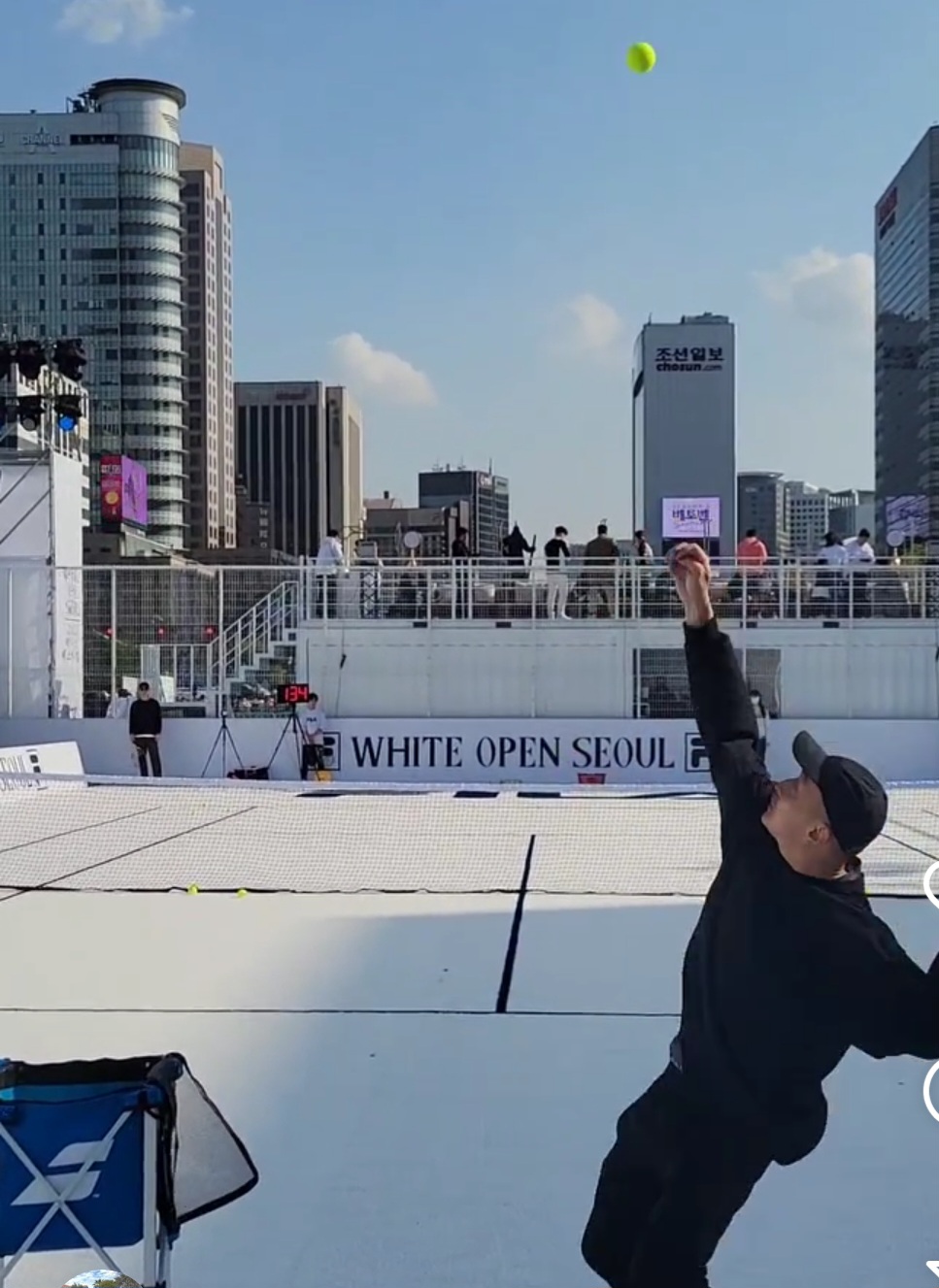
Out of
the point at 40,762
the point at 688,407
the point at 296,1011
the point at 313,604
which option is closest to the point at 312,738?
the point at 313,604

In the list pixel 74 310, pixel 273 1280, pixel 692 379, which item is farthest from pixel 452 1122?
pixel 74 310

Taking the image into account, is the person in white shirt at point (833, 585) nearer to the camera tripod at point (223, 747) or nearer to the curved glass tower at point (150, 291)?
the camera tripod at point (223, 747)

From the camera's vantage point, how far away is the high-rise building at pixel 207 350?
16825cm

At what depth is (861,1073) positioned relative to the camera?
6.07 meters

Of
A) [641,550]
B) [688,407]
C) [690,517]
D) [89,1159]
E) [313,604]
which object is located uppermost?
[688,407]

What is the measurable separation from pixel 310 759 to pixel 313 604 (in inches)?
147

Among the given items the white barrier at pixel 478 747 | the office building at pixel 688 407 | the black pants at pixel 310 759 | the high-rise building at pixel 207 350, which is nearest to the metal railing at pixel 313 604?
the white barrier at pixel 478 747

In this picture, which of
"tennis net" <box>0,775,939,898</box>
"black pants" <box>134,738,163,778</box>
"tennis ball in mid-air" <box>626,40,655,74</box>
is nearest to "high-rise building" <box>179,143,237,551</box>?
"black pants" <box>134,738,163,778</box>

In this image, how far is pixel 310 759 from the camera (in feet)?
79.9

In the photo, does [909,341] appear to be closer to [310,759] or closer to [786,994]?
[310,759]

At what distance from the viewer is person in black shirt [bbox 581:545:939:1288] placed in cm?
312

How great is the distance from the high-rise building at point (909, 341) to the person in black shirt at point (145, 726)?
3814 inches

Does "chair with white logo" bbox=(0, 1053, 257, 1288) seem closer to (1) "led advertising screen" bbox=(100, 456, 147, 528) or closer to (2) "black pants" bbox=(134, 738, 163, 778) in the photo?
(2) "black pants" bbox=(134, 738, 163, 778)

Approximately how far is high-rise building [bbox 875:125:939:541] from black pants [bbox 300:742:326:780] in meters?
95.2
